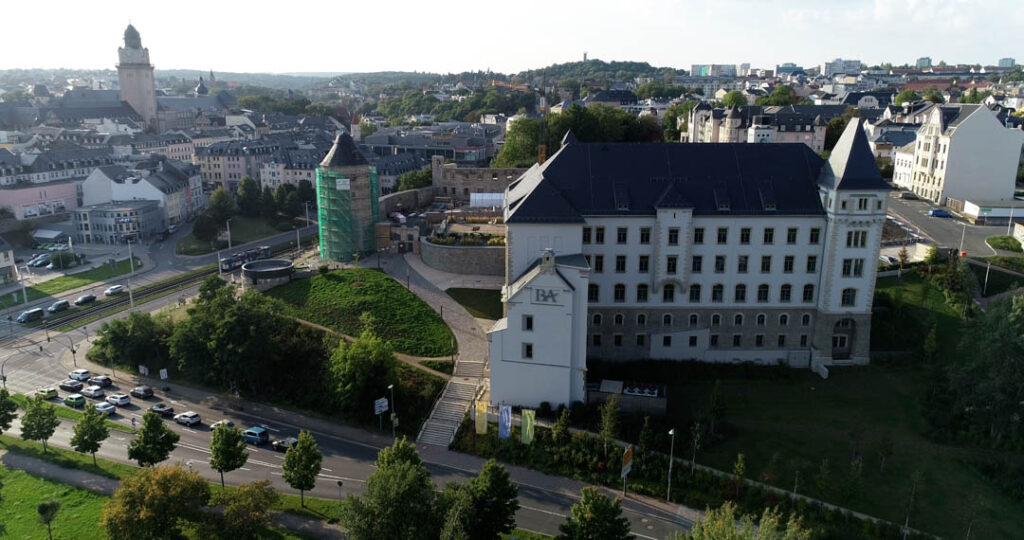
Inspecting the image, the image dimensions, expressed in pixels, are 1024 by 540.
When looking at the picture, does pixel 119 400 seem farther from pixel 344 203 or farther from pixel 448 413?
pixel 344 203

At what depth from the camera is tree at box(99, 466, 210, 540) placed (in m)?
39.0

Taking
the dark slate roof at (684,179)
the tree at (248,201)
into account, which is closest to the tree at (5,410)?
the dark slate roof at (684,179)

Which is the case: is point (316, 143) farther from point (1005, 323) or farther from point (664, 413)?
point (1005, 323)

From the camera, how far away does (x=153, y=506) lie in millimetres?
38906

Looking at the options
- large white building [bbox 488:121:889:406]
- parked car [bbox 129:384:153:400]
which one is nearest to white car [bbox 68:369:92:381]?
parked car [bbox 129:384:153:400]

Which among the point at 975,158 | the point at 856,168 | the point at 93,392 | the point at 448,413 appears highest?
the point at 856,168

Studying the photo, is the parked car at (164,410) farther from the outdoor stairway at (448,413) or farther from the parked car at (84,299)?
the parked car at (84,299)

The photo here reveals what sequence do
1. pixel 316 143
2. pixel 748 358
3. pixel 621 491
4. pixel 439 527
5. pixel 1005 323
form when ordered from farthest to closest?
pixel 316 143, pixel 748 358, pixel 1005 323, pixel 621 491, pixel 439 527

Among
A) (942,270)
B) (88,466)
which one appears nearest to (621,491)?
(88,466)

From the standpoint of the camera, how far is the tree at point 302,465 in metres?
43.6

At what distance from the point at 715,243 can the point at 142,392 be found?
48.0m

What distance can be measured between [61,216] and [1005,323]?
125408mm

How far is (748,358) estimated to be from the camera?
60281 millimetres

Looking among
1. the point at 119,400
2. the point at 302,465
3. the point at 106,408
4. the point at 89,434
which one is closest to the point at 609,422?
the point at 302,465
